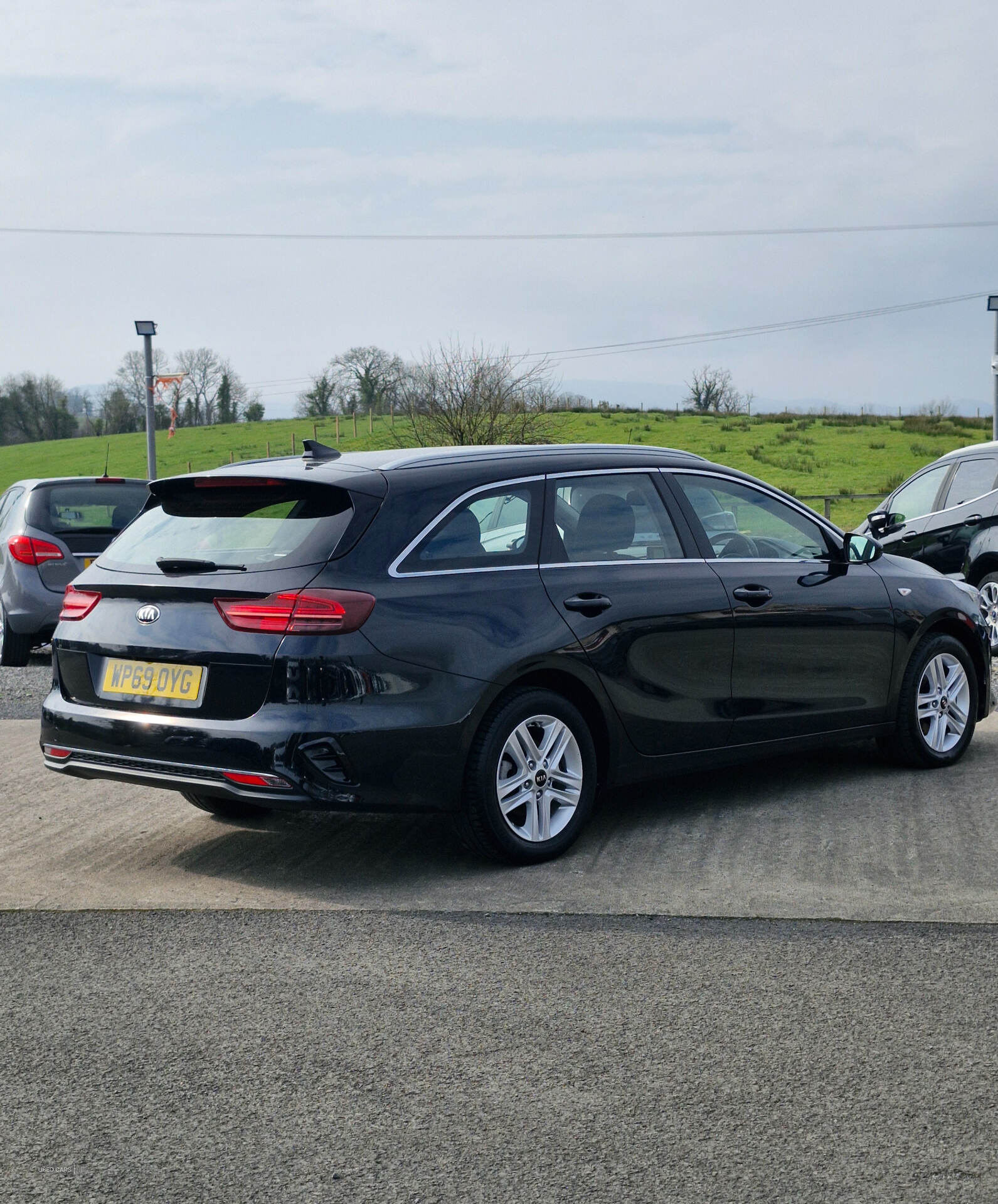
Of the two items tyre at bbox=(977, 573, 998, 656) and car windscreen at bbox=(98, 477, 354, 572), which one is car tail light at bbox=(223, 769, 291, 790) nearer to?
car windscreen at bbox=(98, 477, 354, 572)

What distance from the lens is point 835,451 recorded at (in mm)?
61875

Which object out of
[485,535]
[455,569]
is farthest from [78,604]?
[485,535]

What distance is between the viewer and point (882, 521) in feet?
40.0

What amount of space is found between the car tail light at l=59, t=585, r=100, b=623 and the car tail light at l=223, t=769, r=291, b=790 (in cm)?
104

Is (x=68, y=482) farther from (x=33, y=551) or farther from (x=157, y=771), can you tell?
(x=157, y=771)

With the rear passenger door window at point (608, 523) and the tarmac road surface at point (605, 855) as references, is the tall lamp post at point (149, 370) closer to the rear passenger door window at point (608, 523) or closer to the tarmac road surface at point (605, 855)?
the tarmac road surface at point (605, 855)

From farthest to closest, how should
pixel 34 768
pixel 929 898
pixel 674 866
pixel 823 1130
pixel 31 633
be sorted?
pixel 31 633, pixel 34 768, pixel 674 866, pixel 929 898, pixel 823 1130

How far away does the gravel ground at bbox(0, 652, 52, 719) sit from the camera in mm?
9867

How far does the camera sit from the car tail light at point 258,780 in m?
5.05

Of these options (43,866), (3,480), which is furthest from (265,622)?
(3,480)

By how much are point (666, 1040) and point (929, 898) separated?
165cm

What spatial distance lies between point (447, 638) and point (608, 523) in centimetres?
116

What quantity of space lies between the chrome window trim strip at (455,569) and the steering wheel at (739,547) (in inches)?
43.7

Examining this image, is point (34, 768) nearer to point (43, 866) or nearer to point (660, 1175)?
point (43, 866)
